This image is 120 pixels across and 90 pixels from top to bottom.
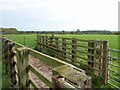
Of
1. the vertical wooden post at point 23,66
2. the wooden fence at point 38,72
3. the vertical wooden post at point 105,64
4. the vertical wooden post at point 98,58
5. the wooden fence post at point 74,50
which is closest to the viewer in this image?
the wooden fence at point 38,72

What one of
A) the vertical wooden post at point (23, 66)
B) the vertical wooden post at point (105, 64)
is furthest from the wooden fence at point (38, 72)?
the vertical wooden post at point (105, 64)

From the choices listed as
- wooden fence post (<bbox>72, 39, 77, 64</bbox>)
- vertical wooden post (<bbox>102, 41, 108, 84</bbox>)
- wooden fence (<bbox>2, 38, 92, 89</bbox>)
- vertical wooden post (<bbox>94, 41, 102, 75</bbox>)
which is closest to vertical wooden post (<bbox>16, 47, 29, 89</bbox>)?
wooden fence (<bbox>2, 38, 92, 89</bbox>)

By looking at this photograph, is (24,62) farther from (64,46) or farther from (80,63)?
(64,46)

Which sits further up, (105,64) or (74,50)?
(74,50)

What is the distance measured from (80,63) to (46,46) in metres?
8.32

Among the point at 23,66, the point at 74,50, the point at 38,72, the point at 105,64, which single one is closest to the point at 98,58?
the point at 105,64

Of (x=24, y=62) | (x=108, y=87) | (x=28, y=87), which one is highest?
(x=24, y=62)

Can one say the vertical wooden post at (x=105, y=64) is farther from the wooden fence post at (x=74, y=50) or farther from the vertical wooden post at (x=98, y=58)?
the wooden fence post at (x=74, y=50)

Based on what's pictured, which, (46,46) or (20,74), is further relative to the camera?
(46,46)

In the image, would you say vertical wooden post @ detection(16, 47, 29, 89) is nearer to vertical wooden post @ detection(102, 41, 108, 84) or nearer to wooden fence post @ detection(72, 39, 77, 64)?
vertical wooden post @ detection(102, 41, 108, 84)

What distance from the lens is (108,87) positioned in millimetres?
7176

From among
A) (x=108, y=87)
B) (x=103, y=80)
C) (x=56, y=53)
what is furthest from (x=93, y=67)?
(x=56, y=53)

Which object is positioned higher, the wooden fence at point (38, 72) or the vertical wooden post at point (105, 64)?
the wooden fence at point (38, 72)

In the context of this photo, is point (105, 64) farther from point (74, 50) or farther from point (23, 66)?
point (23, 66)
